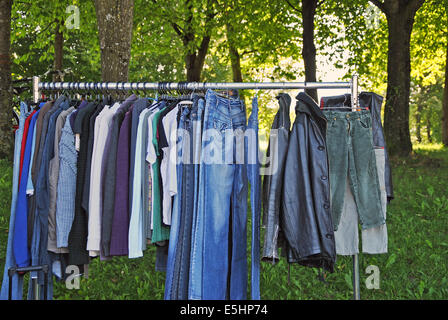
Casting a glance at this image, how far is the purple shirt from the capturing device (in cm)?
293

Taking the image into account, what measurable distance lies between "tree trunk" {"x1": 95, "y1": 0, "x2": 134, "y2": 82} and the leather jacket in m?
2.70

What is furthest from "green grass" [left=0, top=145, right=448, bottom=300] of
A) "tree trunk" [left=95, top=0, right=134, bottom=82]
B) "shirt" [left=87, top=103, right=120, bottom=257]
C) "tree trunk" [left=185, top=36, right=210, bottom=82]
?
"tree trunk" [left=185, top=36, right=210, bottom=82]

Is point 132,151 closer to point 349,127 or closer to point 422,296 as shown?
point 349,127

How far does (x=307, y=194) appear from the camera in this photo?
290 centimetres

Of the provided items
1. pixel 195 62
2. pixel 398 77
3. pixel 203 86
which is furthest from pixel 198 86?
pixel 195 62

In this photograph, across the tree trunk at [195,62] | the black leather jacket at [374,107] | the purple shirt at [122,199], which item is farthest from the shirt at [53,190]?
the tree trunk at [195,62]

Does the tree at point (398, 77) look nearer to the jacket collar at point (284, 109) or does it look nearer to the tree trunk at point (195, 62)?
the tree trunk at point (195, 62)

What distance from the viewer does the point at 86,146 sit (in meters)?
3.04

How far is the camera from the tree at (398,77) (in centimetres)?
919

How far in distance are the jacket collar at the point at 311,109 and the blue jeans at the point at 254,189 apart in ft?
1.22

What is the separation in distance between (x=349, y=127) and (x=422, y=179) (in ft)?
17.9

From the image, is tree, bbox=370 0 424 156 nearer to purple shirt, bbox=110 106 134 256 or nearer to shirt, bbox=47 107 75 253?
purple shirt, bbox=110 106 134 256

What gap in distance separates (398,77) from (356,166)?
7.30 meters

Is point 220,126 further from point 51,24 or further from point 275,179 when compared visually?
point 51,24
